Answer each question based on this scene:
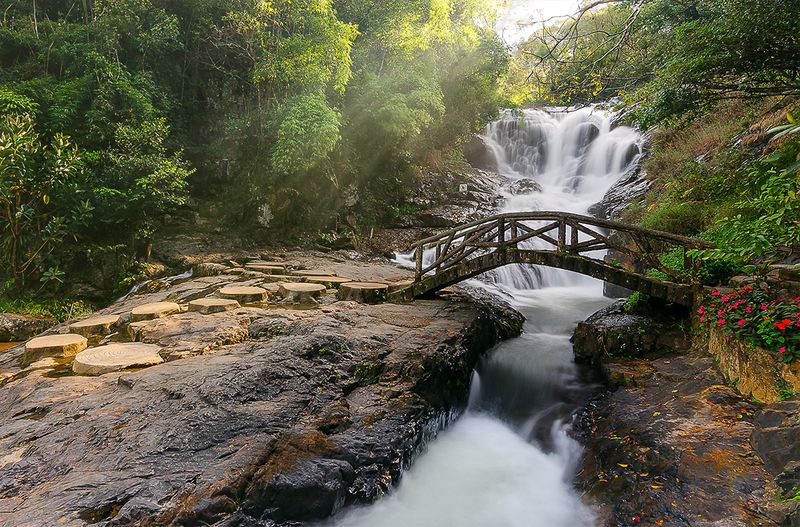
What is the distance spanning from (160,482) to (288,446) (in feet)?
3.07

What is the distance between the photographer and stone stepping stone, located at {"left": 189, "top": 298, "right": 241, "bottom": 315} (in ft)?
20.1

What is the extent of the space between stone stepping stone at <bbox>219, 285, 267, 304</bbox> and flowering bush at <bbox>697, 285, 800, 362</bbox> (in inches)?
265

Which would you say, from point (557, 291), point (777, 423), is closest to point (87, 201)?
point (557, 291)

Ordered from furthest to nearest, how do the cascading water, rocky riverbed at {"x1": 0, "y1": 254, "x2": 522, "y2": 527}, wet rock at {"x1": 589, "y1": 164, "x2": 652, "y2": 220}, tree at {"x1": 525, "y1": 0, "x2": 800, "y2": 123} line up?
wet rock at {"x1": 589, "y1": 164, "x2": 652, "y2": 220}, tree at {"x1": 525, "y1": 0, "x2": 800, "y2": 123}, the cascading water, rocky riverbed at {"x1": 0, "y1": 254, "x2": 522, "y2": 527}

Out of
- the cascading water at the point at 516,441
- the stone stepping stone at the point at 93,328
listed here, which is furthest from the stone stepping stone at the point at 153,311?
the cascading water at the point at 516,441

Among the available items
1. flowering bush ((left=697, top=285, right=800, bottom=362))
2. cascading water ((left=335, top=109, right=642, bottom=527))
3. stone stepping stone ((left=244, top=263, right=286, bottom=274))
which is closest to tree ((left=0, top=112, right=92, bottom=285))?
stone stepping stone ((left=244, top=263, right=286, bottom=274))

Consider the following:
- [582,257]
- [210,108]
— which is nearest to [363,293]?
[582,257]

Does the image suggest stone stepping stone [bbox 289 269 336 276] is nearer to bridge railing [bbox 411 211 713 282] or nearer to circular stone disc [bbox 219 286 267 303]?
circular stone disc [bbox 219 286 267 303]

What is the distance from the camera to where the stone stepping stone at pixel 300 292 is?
714cm

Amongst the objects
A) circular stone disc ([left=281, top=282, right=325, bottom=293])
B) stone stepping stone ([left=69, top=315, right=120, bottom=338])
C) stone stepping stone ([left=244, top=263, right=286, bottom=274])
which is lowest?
stone stepping stone ([left=69, top=315, right=120, bottom=338])

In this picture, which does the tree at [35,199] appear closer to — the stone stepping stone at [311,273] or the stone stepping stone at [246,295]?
the stone stepping stone at [311,273]

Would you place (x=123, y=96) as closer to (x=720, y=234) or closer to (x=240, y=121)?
(x=240, y=121)

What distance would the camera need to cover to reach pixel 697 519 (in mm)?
3117

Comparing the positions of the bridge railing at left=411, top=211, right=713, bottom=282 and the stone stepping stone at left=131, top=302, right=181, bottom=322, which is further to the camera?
the bridge railing at left=411, top=211, right=713, bottom=282
